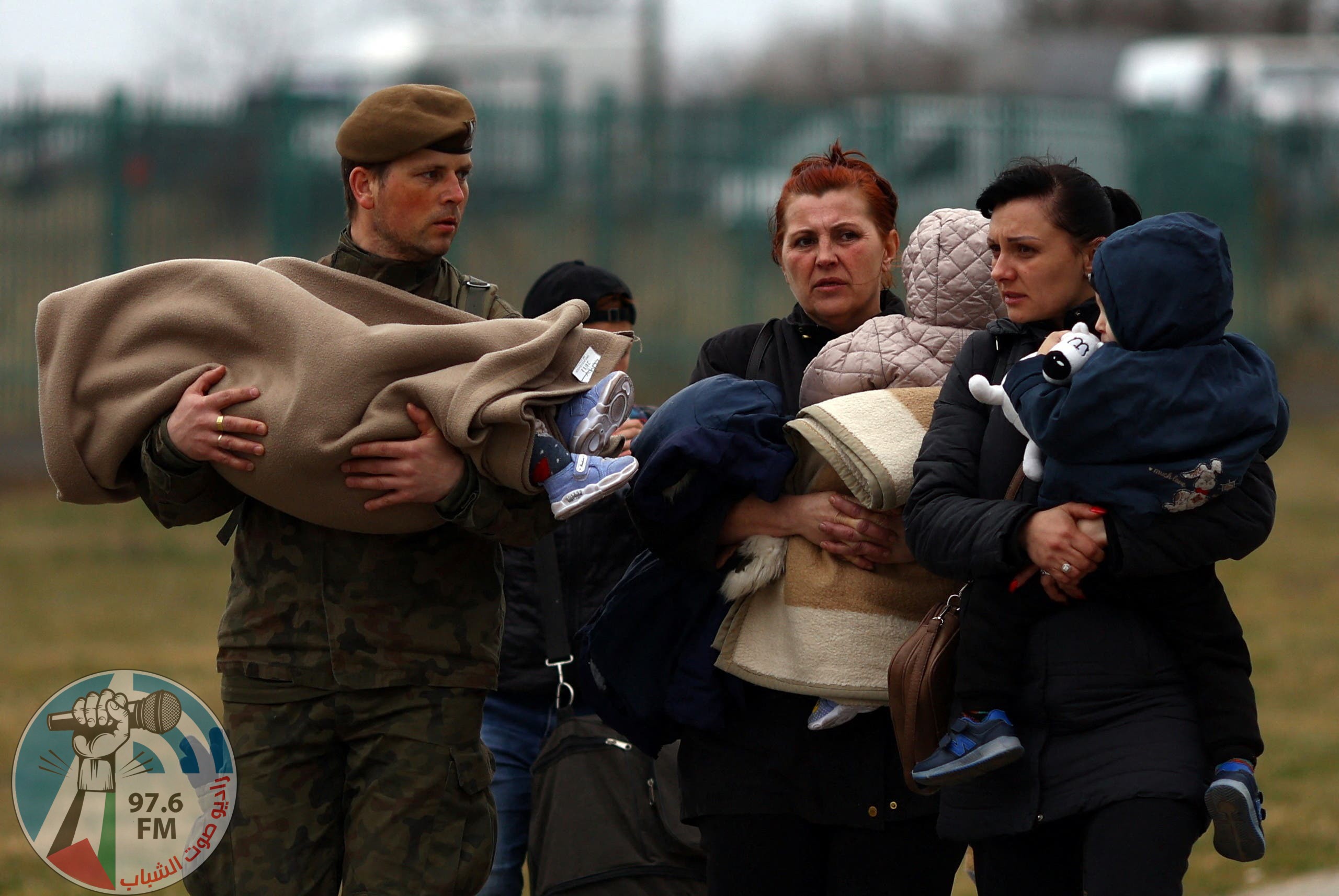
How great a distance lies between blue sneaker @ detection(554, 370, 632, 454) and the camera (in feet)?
11.1

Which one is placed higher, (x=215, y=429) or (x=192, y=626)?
(x=215, y=429)

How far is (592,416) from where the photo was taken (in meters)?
3.38

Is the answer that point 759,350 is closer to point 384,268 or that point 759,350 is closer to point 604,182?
point 384,268

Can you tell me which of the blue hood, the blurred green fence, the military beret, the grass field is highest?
the military beret

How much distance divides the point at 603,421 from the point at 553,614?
931 mm

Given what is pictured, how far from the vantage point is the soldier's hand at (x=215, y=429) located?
3277mm

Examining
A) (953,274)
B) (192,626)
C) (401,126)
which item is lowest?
(192,626)

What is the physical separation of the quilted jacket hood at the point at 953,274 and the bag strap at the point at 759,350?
0.35 m

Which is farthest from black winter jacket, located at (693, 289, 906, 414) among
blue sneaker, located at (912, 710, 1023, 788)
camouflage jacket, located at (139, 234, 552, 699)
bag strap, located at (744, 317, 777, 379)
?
blue sneaker, located at (912, 710, 1023, 788)

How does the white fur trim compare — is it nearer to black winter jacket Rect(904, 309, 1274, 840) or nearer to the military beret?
black winter jacket Rect(904, 309, 1274, 840)

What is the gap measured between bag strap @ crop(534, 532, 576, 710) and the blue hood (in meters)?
1.68

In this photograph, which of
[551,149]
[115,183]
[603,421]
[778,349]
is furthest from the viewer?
[551,149]

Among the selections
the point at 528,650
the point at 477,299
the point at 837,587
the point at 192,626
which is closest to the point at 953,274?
the point at 837,587

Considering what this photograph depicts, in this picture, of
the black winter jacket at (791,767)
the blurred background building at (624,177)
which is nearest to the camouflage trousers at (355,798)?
the black winter jacket at (791,767)
